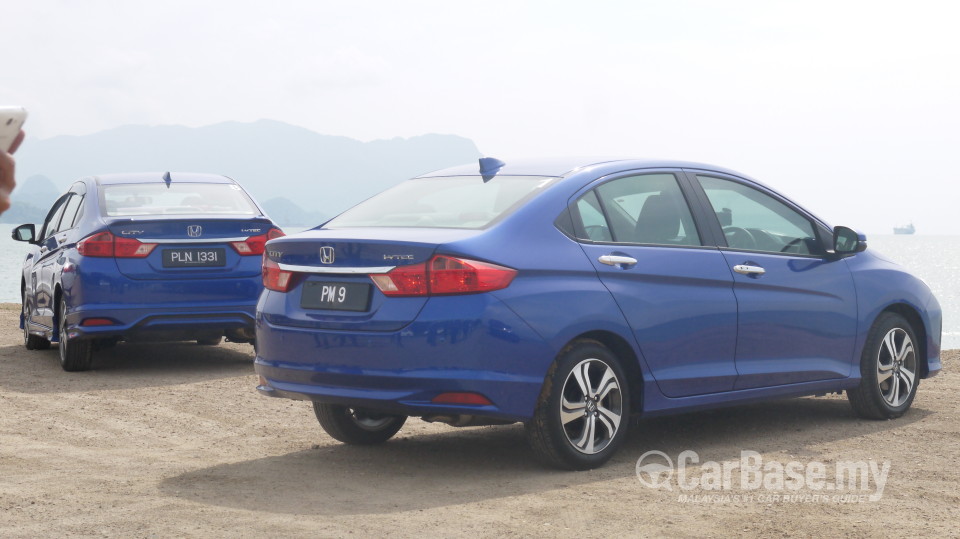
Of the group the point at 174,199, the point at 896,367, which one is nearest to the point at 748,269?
the point at 896,367

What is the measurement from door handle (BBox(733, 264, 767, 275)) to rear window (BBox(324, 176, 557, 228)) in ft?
4.43

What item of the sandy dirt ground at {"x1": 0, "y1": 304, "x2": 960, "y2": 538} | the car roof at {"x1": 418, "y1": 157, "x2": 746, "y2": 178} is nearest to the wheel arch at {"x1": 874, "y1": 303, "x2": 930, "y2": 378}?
the sandy dirt ground at {"x1": 0, "y1": 304, "x2": 960, "y2": 538}

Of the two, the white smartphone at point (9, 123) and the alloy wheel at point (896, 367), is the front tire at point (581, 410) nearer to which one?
the alloy wheel at point (896, 367)

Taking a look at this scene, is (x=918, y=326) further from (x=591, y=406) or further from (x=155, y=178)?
(x=155, y=178)

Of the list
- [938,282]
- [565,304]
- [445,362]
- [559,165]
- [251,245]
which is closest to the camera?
[445,362]

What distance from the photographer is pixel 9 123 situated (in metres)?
2.66

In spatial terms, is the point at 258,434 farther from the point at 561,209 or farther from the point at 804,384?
the point at 804,384

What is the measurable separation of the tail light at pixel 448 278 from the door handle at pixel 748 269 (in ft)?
6.20

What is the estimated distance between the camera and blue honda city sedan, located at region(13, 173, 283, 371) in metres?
10.8

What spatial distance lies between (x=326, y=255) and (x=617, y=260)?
152 cm

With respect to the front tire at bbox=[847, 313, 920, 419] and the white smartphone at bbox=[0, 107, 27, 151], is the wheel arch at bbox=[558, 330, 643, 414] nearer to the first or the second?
the front tire at bbox=[847, 313, 920, 419]

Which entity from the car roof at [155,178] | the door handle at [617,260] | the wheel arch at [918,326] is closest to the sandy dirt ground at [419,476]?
the wheel arch at [918,326]

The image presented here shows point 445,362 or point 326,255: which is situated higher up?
point 326,255

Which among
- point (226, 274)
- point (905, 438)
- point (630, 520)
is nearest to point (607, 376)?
point (630, 520)
